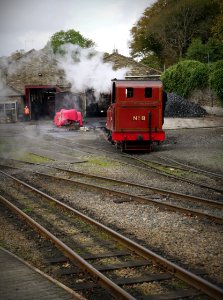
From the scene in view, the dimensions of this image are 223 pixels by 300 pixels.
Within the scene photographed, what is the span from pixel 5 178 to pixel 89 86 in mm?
17522

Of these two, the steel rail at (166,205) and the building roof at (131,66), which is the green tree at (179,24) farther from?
the steel rail at (166,205)

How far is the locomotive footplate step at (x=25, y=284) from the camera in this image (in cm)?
508

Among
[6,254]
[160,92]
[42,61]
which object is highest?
[42,61]

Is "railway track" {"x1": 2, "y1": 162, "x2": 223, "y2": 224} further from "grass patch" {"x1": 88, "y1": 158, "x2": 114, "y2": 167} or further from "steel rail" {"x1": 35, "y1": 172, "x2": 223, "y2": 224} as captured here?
"grass patch" {"x1": 88, "y1": 158, "x2": 114, "y2": 167}

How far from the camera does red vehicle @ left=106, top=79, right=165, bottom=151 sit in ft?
58.1

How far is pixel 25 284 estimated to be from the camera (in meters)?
5.45

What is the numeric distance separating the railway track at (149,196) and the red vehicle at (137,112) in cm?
463

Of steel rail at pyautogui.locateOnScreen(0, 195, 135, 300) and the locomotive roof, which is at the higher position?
the locomotive roof

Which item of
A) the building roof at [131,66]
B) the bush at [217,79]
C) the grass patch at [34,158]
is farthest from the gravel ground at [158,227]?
the building roof at [131,66]

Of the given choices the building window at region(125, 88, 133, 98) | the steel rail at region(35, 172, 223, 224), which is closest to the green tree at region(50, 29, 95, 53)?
the building window at region(125, 88, 133, 98)

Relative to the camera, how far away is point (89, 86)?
98.1 feet

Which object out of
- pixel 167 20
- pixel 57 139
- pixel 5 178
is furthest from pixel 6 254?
pixel 167 20

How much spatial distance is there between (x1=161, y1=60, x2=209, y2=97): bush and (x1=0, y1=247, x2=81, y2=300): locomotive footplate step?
30705 millimetres

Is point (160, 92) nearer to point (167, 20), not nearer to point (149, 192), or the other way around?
point (149, 192)
